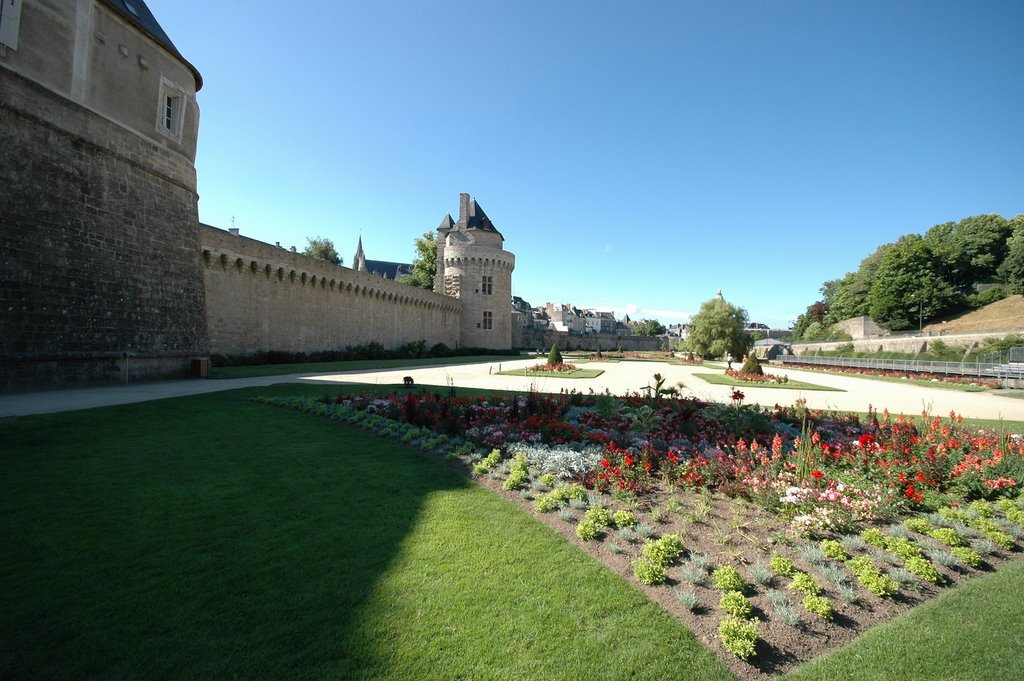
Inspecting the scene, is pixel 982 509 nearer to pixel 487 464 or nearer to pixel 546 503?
pixel 546 503

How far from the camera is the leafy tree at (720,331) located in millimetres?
42219

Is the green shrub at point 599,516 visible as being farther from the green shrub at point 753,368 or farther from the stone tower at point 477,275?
the stone tower at point 477,275

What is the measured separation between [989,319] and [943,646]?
5367 cm

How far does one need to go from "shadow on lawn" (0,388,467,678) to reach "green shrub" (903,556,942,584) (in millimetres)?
3894

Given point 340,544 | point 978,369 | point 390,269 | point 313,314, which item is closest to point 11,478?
point 340,544

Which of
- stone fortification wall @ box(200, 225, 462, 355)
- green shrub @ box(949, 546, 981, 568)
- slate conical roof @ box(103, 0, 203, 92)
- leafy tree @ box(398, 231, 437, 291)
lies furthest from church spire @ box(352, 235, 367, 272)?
green shrub @ box(949, 546, 981, 568)

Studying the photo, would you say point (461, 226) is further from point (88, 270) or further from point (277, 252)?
point (88, 270)

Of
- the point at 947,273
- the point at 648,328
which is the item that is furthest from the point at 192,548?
the point at 648,328

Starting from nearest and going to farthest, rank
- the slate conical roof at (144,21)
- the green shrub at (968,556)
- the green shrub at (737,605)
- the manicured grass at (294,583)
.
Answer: the manicured grass at (294,583) → the green shrub at (737,605) → the green shrub at (968,556) → the slate conical roof at (144,21)

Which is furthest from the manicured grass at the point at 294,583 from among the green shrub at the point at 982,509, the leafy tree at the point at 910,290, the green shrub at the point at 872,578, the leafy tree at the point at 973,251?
the leafy tree at the point at 973,251

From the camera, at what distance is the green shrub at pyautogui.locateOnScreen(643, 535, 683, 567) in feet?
11.4

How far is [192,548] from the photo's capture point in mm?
3504

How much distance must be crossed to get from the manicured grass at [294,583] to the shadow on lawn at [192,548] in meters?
0.01

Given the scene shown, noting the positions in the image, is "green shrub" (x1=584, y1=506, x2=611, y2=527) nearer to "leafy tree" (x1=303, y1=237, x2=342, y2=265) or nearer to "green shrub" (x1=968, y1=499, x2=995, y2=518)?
"green shrub" (x1=968, y1=499, x2=995, y2=518)
